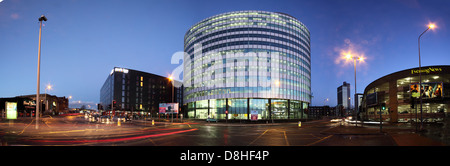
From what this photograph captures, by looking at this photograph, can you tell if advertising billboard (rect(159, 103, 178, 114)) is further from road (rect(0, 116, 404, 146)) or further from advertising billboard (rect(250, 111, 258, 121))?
road (rect(0, 116, 404, 146))

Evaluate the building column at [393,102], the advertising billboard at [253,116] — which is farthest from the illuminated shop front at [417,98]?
the advertising billboard at [253,116]

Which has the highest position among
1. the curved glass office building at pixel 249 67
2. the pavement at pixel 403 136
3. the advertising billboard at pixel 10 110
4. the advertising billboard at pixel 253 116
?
the curved glass office building at pixel 249 67

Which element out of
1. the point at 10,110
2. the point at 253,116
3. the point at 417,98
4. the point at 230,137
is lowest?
the point at 253,116

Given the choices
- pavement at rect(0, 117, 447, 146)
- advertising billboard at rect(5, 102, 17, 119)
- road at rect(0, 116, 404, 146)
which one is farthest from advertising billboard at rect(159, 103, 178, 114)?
road at rect(0, 116, 404, 146)

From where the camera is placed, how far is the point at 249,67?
7462cm

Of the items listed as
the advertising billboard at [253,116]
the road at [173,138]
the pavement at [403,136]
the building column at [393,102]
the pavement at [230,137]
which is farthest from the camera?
the building column at [393,102]

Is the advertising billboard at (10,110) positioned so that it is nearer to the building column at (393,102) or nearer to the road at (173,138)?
the road at (173,138)

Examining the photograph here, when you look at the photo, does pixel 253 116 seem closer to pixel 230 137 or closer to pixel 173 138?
pixel 230 137

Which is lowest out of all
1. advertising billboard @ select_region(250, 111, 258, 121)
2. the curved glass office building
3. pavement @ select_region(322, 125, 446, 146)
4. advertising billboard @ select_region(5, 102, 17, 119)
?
advertising billboard @ select_region(250, 111, 258, 121)

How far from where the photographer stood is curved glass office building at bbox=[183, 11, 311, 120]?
7519 cm

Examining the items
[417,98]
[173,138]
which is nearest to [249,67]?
[417,98]

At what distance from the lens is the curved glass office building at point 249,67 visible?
247 ft
